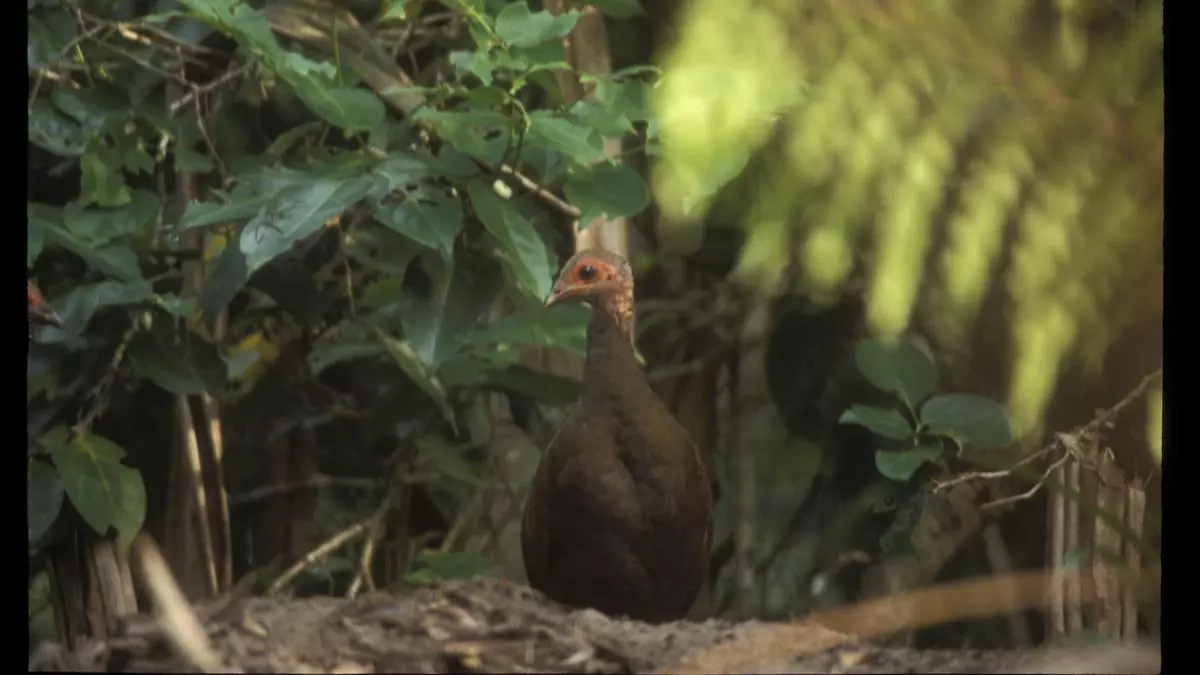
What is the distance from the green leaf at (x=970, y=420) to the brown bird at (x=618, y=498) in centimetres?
21

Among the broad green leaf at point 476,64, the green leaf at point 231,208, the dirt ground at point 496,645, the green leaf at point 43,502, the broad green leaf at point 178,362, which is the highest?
the broad green leaf at point 476,64

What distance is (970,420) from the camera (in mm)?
1201

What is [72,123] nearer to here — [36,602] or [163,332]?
[163,332]

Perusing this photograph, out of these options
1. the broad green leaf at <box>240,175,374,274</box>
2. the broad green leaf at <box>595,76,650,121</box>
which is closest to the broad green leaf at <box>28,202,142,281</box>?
the broad green leaf at <box>240,175,374,274</box>

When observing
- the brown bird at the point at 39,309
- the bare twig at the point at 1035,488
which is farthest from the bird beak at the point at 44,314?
the bare twig at the point at 1035,488

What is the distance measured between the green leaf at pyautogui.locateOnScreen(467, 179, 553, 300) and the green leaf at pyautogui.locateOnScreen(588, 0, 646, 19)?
0.19m

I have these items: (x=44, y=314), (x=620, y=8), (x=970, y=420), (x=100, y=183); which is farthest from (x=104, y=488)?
(x=970, y=420)

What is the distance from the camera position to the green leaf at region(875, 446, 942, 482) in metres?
1.20

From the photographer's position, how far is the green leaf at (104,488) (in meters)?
1.24

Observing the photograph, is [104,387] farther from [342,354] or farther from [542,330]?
[542,330]

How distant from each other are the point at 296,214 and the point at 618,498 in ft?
1.20

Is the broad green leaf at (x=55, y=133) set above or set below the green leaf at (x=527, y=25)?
below

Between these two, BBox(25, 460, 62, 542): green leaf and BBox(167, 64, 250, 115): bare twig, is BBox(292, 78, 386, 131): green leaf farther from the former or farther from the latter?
BBox(25, 460, 62, 542): green leaf

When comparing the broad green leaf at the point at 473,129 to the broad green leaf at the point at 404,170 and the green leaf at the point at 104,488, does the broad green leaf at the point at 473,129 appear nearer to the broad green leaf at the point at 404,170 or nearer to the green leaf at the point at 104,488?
the broad green leaf at the point at 404,170
